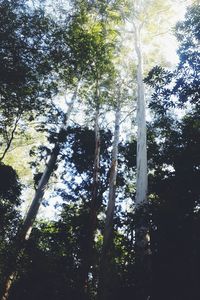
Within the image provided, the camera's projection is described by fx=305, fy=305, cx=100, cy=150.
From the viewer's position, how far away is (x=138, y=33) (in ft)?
54.6

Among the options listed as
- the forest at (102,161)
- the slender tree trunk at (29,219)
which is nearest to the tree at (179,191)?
the forest at (102,161)

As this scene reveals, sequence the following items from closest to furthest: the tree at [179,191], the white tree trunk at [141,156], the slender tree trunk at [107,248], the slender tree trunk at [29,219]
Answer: the tree at [179,191]
the slender tree trunk at [107,248]
the white tree trunk at [141,156]
the slender tree trunk at [29,219]

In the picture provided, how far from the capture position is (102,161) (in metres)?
13.9

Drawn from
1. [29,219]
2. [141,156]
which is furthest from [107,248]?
[29,219]

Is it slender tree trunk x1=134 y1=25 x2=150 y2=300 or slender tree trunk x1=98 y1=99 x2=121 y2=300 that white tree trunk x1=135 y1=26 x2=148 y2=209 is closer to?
slender tree trunk x1=134 y1=25 x2=150 y2=300

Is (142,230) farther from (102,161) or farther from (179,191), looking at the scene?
(102,161)

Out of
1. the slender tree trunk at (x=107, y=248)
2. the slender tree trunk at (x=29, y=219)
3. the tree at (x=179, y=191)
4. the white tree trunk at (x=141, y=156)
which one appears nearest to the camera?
the tree at (x=179, y=191)

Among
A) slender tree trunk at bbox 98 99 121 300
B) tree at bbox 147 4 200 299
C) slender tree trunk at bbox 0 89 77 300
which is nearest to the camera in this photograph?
tree at bbox 147 4 200 299

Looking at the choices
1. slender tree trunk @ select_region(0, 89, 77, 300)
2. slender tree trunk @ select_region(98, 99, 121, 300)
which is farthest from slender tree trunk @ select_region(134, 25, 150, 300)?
slender tree trunk @ select_region(0, 89, 77, 300)

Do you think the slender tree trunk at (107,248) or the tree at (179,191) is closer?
the tree at (179,191)

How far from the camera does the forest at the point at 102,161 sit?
7098mm

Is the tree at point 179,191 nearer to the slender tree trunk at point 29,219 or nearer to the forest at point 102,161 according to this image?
the forest at point 102,161

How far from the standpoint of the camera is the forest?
7098 millimetres

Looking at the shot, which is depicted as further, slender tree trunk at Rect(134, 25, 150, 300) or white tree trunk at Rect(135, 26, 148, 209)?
white tree trunk at Rect(135, 26, 148, 209)
